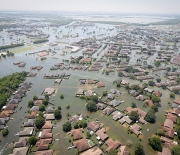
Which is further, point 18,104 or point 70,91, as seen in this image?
point 70,91

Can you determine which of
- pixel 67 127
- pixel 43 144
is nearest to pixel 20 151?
pixel 43 144

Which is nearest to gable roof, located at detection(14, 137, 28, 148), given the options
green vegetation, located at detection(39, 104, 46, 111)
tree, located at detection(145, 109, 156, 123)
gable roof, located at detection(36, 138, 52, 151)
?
gable roof, located at detection(36, 138, 52, 151)

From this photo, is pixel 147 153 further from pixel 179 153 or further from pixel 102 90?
pixel 102 90

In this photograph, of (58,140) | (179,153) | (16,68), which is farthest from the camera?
(16,68)

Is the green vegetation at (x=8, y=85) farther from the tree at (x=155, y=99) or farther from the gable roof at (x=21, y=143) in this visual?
the tree at (x=155, y=99)

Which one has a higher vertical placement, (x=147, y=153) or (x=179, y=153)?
(x=179, y=153)

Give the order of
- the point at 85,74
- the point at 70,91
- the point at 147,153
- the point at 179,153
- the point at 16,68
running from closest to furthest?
the point at 179,153 → the point at 147,153 → the point at 70,91 → the point at 85,74 → the point at 16,68

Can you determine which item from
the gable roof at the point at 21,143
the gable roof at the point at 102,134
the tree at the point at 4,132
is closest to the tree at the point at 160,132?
the gable roof at the point at 102,134

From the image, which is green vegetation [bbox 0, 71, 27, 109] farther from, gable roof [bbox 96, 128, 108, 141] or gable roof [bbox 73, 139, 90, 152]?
gable roof [bbox 96, 128, 108, 141]

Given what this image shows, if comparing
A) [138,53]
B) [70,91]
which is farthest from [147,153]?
[138,53]
